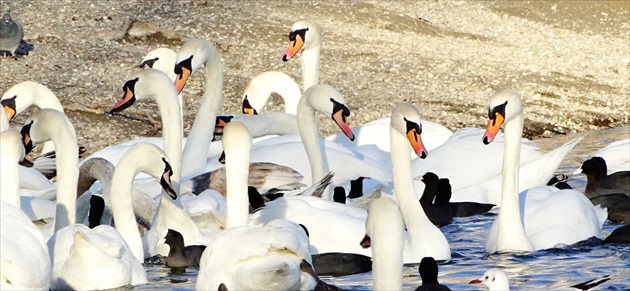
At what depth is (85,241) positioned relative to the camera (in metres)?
7.00

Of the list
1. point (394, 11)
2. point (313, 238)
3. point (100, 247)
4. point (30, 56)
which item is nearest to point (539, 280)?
point (313, 238)

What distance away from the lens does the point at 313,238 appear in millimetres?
8156

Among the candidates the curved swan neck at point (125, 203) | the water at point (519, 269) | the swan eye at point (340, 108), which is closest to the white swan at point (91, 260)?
the water at point (519, 269)

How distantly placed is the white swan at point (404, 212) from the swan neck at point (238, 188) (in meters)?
0.39

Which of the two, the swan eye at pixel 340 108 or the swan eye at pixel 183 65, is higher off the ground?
the swan eye at pixel 183 65

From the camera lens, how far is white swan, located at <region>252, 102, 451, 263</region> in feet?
26.6

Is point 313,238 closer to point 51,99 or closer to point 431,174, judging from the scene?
point 431,174

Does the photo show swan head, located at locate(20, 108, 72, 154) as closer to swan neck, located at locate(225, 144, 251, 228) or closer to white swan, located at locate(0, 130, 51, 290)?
swan neck, located at locate(225, 144, 251, 228)

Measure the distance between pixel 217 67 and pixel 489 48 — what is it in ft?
26.1

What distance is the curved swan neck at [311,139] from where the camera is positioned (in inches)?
391

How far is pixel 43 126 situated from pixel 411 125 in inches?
90.8

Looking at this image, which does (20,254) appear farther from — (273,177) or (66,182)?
(273,177)

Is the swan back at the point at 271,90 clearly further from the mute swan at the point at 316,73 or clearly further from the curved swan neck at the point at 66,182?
the curved swan neck at the point at 66,182

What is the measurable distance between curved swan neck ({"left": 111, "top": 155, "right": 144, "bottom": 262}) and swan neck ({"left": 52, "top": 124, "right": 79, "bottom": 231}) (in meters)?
0.26
